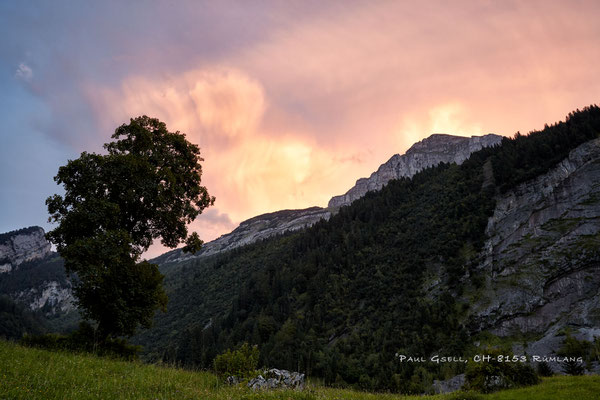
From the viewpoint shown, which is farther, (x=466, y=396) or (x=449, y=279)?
(x=449, y=279)

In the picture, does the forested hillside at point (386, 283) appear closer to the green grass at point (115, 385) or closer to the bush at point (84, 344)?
A: the bush at point (84, 344)

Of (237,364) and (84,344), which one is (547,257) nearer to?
(237,364)

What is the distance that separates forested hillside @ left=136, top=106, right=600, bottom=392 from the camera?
153 feet

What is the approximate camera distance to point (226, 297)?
4840 inches

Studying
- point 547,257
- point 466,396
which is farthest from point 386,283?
point 466,396

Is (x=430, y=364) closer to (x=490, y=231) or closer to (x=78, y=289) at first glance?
(x=490, y=231)

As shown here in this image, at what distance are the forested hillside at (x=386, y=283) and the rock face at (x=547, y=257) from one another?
2536mm

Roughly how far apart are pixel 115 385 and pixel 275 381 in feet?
17.8

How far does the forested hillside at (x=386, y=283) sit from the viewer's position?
46.8m

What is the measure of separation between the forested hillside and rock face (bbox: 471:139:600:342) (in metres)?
2.54

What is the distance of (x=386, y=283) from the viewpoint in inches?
2557

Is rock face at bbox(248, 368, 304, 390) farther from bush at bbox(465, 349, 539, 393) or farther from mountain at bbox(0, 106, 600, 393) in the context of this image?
mountain at bbox(0, 106, 600, 393)

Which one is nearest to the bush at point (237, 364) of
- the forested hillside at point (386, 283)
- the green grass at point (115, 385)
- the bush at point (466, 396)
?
the green grass at point (115, 385)

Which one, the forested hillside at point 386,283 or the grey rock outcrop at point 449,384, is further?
the forested hillside at point 386,283
